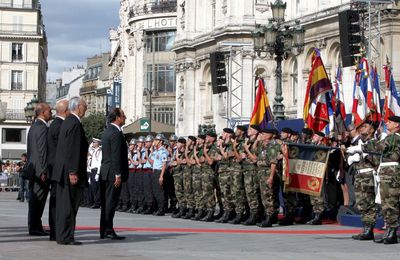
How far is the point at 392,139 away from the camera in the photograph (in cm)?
1609

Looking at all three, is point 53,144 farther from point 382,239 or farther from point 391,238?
point 391,238

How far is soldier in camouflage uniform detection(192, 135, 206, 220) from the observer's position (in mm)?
23500

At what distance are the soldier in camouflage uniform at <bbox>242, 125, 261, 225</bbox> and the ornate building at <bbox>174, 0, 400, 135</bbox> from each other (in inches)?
873

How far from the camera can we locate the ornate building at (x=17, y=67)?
331ft

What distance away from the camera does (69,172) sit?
50.5ft

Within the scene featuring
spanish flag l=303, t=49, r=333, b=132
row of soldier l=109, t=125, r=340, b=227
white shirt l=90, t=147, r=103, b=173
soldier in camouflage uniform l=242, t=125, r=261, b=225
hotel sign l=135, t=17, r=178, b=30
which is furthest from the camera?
hotel sign l=135, t=17, r=178, b=30

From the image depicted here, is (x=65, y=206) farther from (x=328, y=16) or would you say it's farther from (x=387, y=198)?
(x=328, y=16)

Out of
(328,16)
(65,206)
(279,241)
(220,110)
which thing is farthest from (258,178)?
(220,110)

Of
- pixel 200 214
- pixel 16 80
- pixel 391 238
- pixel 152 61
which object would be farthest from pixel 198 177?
pixel 16 80

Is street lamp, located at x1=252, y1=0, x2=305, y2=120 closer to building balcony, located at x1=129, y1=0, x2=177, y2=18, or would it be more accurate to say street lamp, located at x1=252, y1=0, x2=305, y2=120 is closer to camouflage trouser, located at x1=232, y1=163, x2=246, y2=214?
camouflage trouser, located at x1=232, y1=163, x2=246, y2=214

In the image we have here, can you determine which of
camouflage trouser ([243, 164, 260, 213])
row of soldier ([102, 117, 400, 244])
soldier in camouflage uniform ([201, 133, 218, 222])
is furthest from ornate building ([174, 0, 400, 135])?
camouflage trouser ([243, 164, 260, 213])

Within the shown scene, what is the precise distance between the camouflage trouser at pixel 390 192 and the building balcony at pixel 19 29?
8816cm

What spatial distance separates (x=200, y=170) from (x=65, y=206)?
830cm

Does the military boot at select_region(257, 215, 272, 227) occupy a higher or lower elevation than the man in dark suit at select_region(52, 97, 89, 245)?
lower
